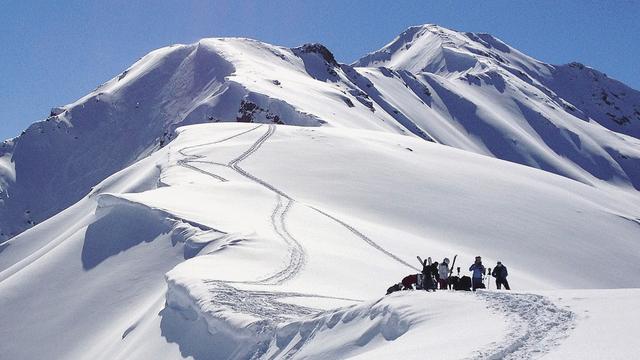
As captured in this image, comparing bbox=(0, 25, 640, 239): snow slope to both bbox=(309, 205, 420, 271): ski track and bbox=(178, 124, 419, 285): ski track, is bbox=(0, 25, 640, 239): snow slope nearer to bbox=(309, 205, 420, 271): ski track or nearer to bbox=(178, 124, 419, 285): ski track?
bbox=(178, 124, 419, 285): ski track

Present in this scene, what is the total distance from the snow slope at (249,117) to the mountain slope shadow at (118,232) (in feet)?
166

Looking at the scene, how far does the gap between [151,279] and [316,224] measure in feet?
33.0

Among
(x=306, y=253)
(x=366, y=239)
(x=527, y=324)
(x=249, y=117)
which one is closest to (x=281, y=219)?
(x=366, y=239)

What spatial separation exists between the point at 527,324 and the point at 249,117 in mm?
A: 83360

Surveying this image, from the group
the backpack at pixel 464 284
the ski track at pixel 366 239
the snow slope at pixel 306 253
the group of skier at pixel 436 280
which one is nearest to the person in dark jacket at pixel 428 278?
the group of skier at pixel 436 280

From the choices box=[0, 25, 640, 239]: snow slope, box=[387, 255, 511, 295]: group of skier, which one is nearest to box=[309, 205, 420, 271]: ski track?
box=[387, 255, 511, 295]: group of skier

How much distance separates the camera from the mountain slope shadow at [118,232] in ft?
113

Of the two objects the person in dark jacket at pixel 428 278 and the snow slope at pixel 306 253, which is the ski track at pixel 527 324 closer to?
the snow slope at pixel 306 253

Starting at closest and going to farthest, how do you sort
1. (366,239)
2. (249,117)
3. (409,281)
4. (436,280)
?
1. (409,281)
2. (436,280)
3. (366,239)
4. (249,117)

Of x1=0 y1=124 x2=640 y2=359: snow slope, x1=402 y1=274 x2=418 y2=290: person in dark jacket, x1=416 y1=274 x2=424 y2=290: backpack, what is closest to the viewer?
x1=0 y1=124 x2=640 y2=359: snow slope

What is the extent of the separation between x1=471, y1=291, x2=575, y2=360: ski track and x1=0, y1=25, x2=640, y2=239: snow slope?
71.4 m

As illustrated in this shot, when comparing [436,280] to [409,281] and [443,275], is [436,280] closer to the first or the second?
[443,275]

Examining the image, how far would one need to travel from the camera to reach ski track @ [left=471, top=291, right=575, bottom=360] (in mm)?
12461

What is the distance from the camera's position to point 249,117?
96.2 m
